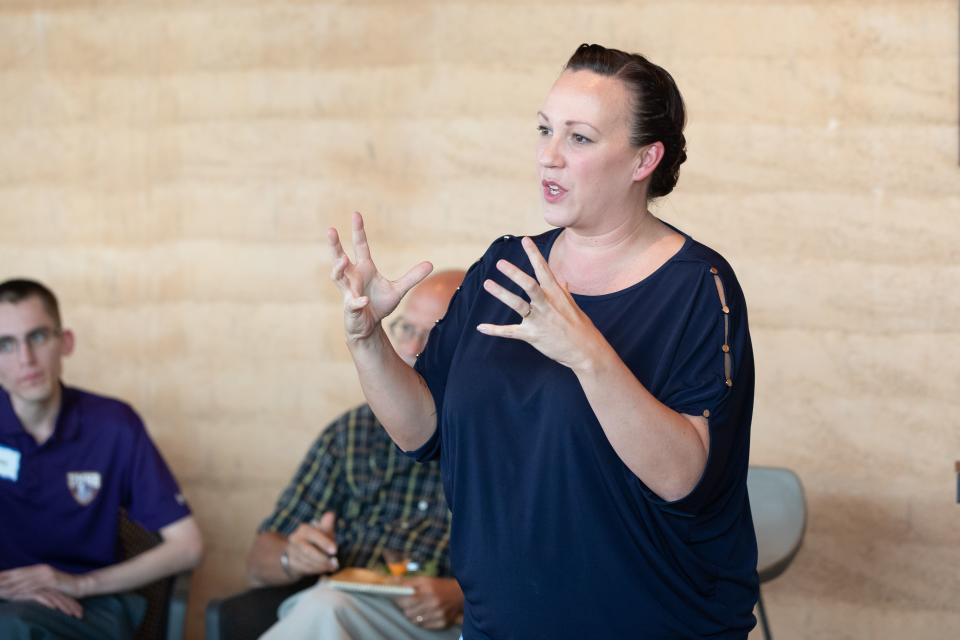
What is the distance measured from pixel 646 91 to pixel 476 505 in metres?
0.68

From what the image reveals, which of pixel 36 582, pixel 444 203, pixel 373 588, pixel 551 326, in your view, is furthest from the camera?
pixel 444 203

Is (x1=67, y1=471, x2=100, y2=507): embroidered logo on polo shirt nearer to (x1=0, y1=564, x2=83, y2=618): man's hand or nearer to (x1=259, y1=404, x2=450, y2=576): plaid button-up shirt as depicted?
(x1=0, y1=564, x2=83, y2=618): man's hand

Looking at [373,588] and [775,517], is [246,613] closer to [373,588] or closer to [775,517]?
[373,588]

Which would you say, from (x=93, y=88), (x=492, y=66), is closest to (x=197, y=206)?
(x=93, y=88)

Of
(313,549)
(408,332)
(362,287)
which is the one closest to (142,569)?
(313,549)

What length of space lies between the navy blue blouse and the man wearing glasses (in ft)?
5.07

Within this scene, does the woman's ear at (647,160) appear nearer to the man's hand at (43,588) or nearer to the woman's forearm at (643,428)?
the woman's forearm at (643,428)

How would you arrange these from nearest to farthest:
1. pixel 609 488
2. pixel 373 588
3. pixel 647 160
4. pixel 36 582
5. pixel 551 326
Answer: pixel 551 326 < pixel 609 488 < pixel 647 160 < pixel 373 588 < pixel 36 582

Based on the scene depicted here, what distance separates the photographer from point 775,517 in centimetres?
301

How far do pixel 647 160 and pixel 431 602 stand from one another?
1397mm

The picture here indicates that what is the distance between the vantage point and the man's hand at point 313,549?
2748mm

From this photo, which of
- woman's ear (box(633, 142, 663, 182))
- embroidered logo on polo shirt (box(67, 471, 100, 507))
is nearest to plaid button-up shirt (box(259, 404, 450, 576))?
embroidered logo on polo shirt (box(67, 471, 100, 507))

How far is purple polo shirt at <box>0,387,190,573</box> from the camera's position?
3.04 metres

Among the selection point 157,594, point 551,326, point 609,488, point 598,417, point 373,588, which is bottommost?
point 157,594
